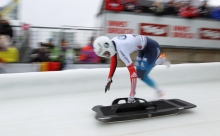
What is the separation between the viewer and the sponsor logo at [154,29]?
5.95m

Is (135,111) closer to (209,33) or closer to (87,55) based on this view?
(87,55)

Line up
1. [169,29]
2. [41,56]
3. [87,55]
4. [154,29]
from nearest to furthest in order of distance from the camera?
1. [41,56]
2. [87,55]
3. [154,29]
4. [169,29]

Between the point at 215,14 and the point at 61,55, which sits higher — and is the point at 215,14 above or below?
above

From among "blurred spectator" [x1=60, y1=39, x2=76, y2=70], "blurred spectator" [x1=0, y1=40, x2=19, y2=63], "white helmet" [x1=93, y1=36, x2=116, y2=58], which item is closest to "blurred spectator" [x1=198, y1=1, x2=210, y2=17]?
"blurred spectator" [x1=60, y1=39, x2=76, y2=70]

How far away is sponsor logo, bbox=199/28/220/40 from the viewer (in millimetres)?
6441

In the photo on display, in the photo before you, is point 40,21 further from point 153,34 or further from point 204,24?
point 204,24

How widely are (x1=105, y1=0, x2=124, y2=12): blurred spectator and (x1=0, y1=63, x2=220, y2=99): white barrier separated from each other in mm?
2459

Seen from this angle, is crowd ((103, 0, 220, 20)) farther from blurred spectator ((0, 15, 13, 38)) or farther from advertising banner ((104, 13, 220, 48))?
blurred spectator ((0, 15, 13, 38))

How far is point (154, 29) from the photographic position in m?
6.04

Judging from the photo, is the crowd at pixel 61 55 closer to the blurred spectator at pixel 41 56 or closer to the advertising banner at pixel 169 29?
the blurred spectator at pixel 41 56

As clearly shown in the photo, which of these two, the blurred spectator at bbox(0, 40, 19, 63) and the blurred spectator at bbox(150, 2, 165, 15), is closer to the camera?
the blurred spectator at bbox(0, 40, 19, 63)

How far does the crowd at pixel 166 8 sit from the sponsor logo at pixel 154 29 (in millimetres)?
372

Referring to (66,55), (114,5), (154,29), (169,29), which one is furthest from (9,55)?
(169,29)

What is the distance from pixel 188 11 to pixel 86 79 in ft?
14.1
